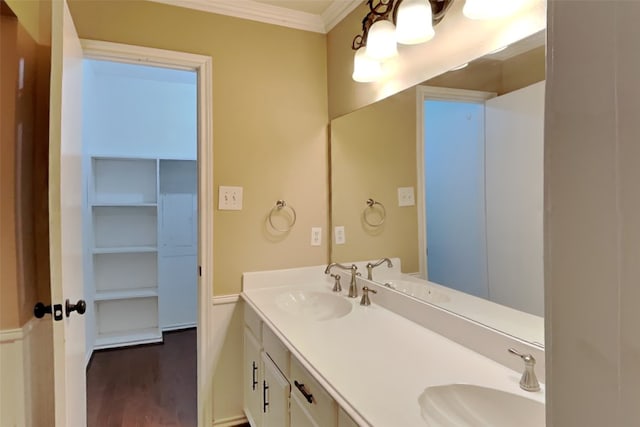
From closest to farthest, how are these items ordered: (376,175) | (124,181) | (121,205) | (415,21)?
1. (415,21)
2. (376,175)
3. (121,205)
4. (124,181)

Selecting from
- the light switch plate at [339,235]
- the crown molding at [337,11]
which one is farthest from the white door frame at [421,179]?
the crown molding at [337,11]

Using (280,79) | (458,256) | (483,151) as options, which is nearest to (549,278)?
(483,151)

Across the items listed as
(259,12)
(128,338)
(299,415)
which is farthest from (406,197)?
(128,338)

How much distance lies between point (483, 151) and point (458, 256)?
0.44 meters

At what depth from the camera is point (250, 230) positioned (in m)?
2.15

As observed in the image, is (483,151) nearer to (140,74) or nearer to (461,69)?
(461,69)

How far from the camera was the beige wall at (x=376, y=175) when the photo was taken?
1.76 m

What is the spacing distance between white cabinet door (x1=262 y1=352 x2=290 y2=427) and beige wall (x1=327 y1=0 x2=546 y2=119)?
1.40 m

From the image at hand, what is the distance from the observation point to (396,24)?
61.1 inches

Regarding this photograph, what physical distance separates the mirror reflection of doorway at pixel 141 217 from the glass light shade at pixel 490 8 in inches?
104

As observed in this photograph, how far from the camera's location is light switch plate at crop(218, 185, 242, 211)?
2076 mm

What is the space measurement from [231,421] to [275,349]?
0.89 m

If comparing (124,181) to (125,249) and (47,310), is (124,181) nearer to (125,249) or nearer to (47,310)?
(125,249)

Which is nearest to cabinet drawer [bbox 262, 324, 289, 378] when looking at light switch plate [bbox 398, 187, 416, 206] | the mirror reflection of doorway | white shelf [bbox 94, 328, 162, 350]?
light switch plate [bbox 398, 187, 416, 206]
